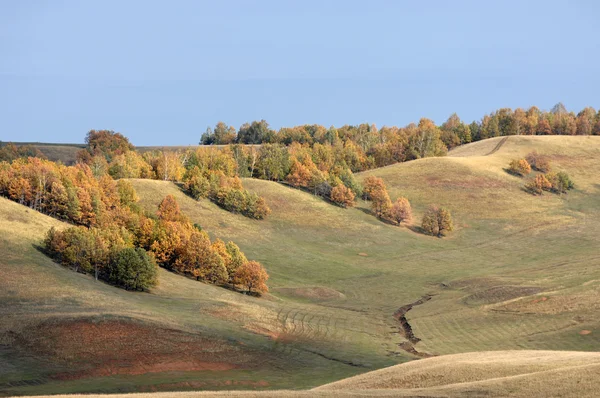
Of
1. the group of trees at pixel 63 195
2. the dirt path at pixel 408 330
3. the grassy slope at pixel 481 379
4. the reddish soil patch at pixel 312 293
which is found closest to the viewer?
the grassy slope at pixel 481 379

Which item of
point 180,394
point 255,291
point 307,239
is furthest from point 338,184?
point 180,394

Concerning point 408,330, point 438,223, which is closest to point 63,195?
point 408,330

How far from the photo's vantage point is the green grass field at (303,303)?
78688mm

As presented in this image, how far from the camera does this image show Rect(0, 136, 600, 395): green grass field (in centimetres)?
7869

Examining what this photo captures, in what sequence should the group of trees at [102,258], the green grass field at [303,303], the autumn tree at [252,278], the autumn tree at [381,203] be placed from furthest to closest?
1. the autumn tree at [381,203]
2. the autumn tree at [252,278]
3. the group of trees at [102,258]
4. the green grass field at [303,303]

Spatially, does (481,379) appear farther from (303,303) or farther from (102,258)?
(102,258)

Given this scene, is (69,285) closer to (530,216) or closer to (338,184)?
(338,184)

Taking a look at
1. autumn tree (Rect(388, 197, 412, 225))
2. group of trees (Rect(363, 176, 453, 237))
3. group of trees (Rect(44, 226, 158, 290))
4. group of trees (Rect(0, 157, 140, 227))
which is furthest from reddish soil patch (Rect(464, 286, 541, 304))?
autumn tree (Rect(388, 197, 412, 225))

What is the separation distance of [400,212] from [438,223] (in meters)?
8.89

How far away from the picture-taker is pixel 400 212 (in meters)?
180

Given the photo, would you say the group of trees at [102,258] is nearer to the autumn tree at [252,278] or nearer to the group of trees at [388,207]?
the autumn tree at [252,278]

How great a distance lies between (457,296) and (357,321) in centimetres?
2208

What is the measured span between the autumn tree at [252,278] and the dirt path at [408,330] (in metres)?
20.0

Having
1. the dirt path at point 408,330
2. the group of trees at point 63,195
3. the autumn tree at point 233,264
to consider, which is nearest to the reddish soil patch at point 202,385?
the dirt path at point 408,330
